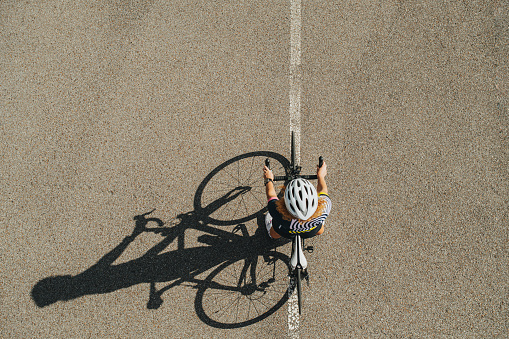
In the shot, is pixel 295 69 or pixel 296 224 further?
pixel 295 69

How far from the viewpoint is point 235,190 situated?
202 inches

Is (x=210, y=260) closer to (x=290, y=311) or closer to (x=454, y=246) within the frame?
(x=290, y=311)

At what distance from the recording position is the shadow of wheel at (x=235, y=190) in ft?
16.6

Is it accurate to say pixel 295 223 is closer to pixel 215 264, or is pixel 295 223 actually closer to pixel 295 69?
pixel 215 264

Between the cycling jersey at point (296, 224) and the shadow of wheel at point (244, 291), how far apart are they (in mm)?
1242

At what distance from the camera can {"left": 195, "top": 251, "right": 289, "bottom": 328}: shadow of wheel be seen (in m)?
4.63

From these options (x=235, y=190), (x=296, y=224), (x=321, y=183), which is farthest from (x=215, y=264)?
(x=321, y=183)

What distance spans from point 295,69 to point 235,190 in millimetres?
2595

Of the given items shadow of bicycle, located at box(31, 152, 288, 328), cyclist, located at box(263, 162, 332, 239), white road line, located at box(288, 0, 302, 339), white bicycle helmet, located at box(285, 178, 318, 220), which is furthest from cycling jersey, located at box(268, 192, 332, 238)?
white road line, located at box(288, 0, 302, 339)

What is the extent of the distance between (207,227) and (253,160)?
144 cm

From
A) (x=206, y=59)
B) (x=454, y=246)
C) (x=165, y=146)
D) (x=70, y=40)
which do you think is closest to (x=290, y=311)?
(x=454, y=246)

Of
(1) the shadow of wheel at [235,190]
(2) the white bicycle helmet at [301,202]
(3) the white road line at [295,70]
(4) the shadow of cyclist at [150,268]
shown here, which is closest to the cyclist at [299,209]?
(2) the white bicycle helmet at [301,202]

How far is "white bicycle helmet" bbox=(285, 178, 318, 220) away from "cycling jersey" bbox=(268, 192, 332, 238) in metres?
0.16

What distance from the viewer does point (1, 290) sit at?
4.85 meters
